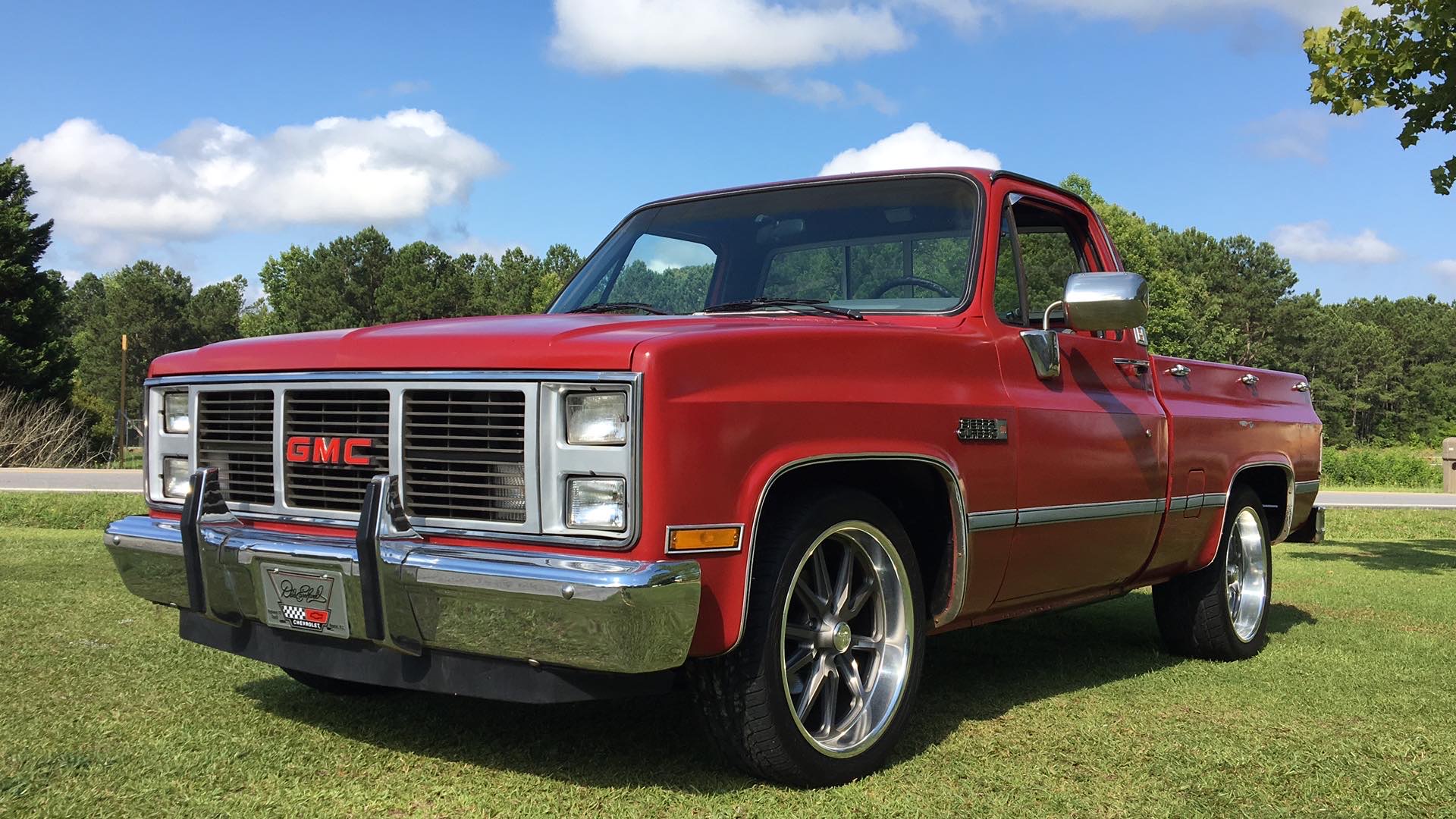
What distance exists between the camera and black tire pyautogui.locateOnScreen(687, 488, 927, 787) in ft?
10.8

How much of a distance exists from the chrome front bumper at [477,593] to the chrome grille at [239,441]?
0.19 metres

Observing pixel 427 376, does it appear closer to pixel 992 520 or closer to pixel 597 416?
pixel 597 416

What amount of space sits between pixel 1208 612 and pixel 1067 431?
1881 millimetres

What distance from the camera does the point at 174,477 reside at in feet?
13.3

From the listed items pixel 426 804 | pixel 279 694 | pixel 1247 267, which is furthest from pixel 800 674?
pixel 1247 267

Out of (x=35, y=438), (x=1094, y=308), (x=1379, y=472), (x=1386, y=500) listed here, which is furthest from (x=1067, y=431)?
(x=1379, y=472)

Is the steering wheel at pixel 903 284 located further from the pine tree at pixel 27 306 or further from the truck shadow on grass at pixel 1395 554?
the pine tree at pixel 27 306

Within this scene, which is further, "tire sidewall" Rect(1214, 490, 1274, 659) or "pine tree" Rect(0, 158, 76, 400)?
"pine tree" Rect(0, 158, 76, 400)

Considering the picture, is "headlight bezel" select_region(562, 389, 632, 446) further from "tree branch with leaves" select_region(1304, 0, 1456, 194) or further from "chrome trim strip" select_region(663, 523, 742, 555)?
"tree branch with leaves" select_region(1304, 0, 1456, 194)

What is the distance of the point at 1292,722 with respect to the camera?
4.44 metres

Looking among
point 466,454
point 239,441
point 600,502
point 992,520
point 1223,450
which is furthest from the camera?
point 1223,450

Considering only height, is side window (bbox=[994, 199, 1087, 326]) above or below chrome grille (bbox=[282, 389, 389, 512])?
above

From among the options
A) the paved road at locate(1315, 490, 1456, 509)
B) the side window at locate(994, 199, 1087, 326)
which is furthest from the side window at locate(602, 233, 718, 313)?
the paved road at locate(1315, 490, 1456, 509)

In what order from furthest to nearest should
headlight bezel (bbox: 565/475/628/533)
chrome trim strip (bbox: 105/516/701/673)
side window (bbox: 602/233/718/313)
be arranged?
side window (bbox: 602/233/718/313) → headlight bezel (bbox: 565/475/628/533) → chrome trim strip (bbox: 105/516/701/673)
